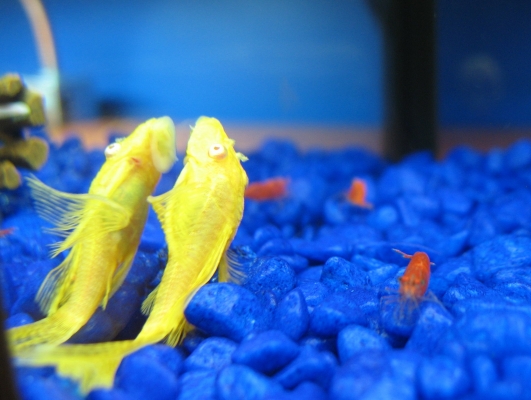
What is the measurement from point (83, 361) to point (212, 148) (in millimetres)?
1013

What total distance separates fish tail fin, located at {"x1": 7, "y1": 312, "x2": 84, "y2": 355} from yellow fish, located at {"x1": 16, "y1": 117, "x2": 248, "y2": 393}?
1.09 feet

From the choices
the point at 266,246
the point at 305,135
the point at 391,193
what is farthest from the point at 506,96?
the point at 266,246

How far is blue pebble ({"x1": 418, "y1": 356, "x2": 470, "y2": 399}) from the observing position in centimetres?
132

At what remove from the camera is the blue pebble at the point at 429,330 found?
5.39 ft

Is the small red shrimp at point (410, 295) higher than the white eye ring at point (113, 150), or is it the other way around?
the white eye ring at point (113, 150)

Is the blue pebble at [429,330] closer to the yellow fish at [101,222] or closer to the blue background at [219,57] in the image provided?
the yellow fish at [101,222]

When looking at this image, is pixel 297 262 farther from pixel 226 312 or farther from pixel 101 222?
pixel 101 222

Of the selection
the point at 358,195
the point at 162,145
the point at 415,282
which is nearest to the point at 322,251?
the point at 415,282

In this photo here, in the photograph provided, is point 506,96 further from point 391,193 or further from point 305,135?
point 305,135

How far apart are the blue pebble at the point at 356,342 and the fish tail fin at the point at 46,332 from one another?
112cm

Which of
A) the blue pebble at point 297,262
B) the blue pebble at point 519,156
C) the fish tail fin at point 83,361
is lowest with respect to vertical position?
the fish tail fin at point 83,361

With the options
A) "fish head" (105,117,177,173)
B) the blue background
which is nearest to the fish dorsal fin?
"fish head" (105,117,177,173)

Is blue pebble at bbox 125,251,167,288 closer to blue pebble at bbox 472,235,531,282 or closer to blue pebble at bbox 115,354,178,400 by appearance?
blue pebble at bbox 115,354,178,400

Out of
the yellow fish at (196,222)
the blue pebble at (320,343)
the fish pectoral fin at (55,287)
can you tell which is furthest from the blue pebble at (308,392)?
the fish pectoral fin at (55,287)
